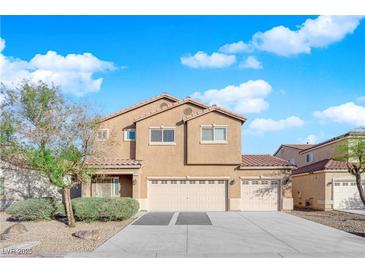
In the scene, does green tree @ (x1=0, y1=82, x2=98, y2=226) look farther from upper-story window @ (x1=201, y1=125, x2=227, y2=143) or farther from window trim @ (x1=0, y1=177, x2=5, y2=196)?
upper-story window @ (x1=201, y1=125, x2=227, y2=143)

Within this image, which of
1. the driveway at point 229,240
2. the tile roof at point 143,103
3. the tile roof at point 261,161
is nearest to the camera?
the driveway at point 229,240

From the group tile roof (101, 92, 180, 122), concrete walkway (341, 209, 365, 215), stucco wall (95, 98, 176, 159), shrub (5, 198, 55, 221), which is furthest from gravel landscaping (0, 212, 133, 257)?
concrete walkway (341, 209, 365, 215)

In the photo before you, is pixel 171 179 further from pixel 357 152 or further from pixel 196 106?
pixel 357 152

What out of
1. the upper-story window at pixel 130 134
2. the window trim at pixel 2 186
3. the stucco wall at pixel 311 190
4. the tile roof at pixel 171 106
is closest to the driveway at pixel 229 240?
the stucco wall at pixel 311 190

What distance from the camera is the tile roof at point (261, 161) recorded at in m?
26.6

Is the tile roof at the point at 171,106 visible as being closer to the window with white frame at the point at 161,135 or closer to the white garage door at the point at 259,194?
the window with white frame at the point at 161,135

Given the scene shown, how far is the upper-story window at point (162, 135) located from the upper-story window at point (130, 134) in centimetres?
189

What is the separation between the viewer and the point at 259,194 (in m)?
26.7

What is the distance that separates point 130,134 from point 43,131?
1143 cm

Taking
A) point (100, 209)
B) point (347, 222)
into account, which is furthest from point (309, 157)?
point (100, 209)

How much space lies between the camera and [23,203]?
768 inches

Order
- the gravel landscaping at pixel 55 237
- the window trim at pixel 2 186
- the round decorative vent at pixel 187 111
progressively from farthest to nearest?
the round decorative vent at pixel 187 111
the window trim at pixel 2 186
the gravel landscaping at pixel 55 237

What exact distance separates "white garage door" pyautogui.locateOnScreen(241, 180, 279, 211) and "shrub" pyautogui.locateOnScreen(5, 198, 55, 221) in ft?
40.9
